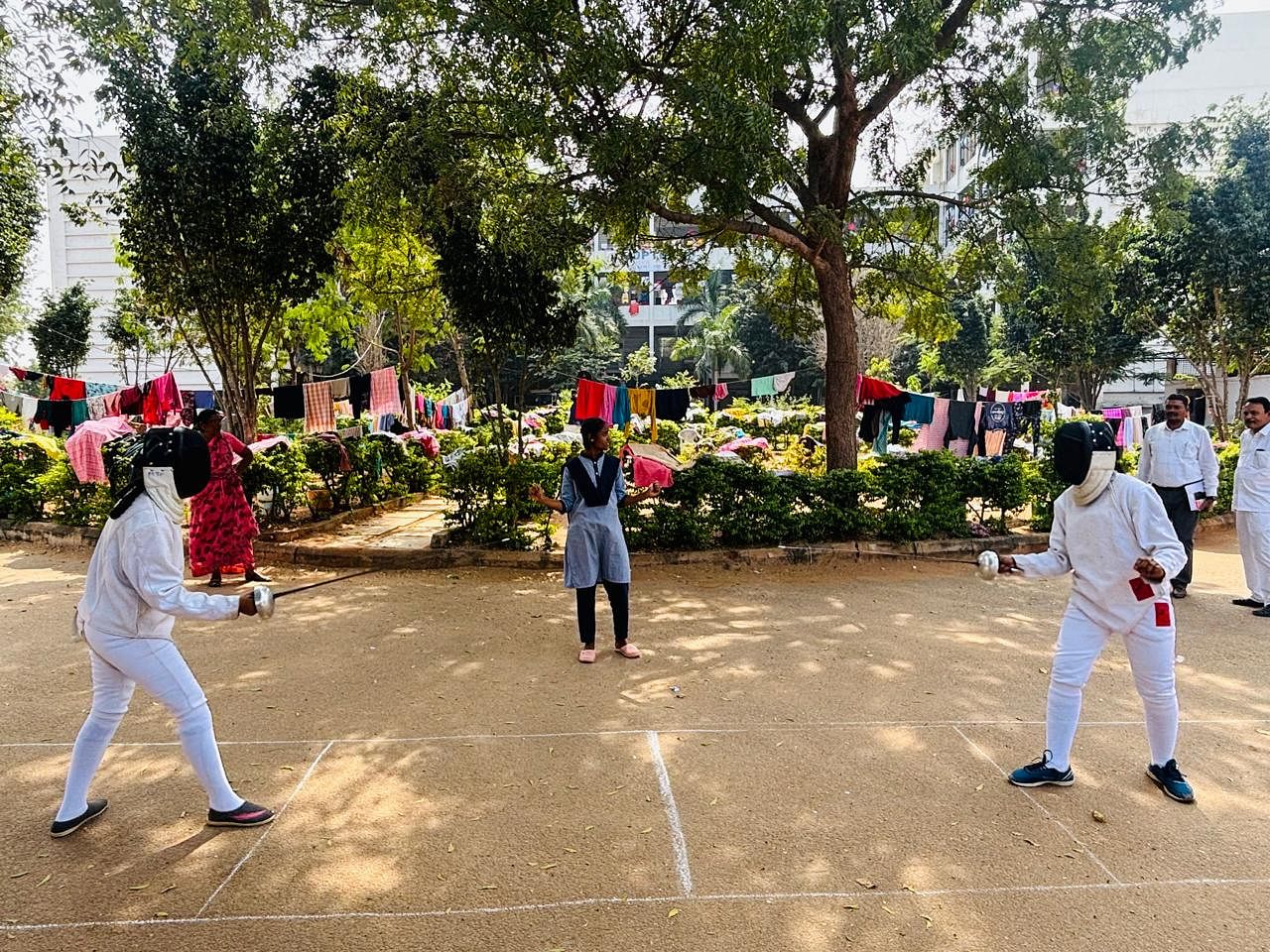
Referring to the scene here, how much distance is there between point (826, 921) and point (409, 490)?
Result: 1233 centimetres

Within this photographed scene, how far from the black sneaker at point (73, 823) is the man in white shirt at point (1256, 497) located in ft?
27.4

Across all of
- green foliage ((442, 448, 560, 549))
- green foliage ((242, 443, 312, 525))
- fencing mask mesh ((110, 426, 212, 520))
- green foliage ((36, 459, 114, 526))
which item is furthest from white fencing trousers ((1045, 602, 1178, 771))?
green foliage ((36, 459, 114, 526))

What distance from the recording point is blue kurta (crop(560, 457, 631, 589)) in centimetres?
542

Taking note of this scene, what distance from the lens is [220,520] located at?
24.8 feet

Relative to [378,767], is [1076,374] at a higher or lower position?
higher

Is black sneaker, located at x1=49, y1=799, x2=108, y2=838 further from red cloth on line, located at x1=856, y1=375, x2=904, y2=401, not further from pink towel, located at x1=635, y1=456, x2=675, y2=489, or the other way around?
red cloth on line, located at x1=856, y1=375, x2=904, y2=401

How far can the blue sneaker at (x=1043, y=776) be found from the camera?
12.0ft

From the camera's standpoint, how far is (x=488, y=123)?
9.46 metres

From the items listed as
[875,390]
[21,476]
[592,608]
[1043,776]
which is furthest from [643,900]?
[21,476]

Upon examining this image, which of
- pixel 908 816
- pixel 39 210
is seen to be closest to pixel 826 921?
pixel 908 816

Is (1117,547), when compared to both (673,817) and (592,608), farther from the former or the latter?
(592,608)

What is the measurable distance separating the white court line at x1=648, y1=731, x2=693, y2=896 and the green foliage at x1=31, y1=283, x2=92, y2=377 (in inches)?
1225

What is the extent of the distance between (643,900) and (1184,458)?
6.63 meters

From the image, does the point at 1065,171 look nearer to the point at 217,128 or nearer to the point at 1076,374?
the point at 217,128
